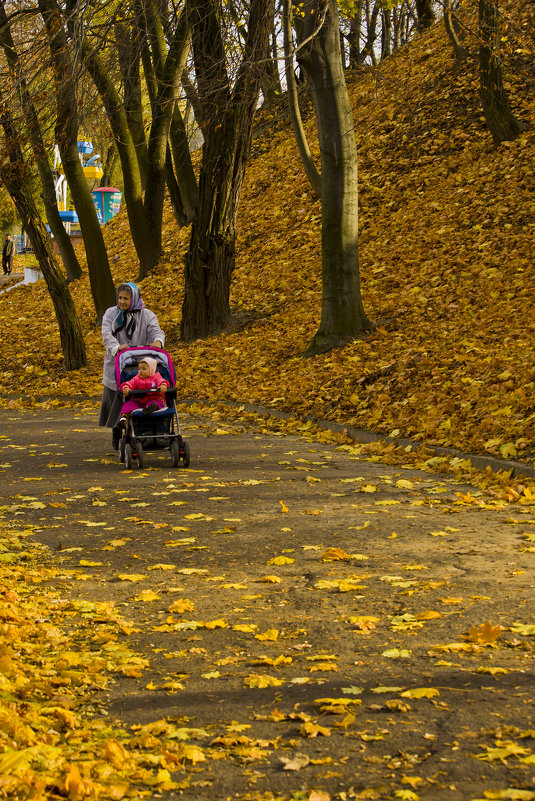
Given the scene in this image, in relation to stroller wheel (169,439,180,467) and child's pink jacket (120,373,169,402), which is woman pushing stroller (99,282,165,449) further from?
stroller wheel (169,439,180,467)

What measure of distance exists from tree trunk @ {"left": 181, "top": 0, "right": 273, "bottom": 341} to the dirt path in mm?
8897

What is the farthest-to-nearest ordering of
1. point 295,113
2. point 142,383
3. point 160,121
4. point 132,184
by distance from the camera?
point 132,184 → point 160,121 → point 295,113 → point 142,383

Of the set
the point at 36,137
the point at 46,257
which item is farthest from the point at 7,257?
the point at 36,137

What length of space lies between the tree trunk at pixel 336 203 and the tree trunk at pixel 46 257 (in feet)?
20.1

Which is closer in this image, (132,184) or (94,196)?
(132,184)

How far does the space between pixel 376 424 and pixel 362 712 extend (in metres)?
7.01

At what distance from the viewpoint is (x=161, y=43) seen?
22953mm

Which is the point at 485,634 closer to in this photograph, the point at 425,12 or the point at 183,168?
the point at 183,168

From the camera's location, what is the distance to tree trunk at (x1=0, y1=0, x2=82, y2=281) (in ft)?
47.8

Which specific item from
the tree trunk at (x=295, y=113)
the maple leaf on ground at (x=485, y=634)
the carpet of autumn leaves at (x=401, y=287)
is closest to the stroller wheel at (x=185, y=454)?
the carpet of autumn leaves at (x=401, y=287)

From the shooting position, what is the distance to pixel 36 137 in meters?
15.8

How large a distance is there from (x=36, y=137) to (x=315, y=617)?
13.2 m

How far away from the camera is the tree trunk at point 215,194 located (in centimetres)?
1622

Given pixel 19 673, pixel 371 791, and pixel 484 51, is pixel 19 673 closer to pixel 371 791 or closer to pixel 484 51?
pixel 371 791
